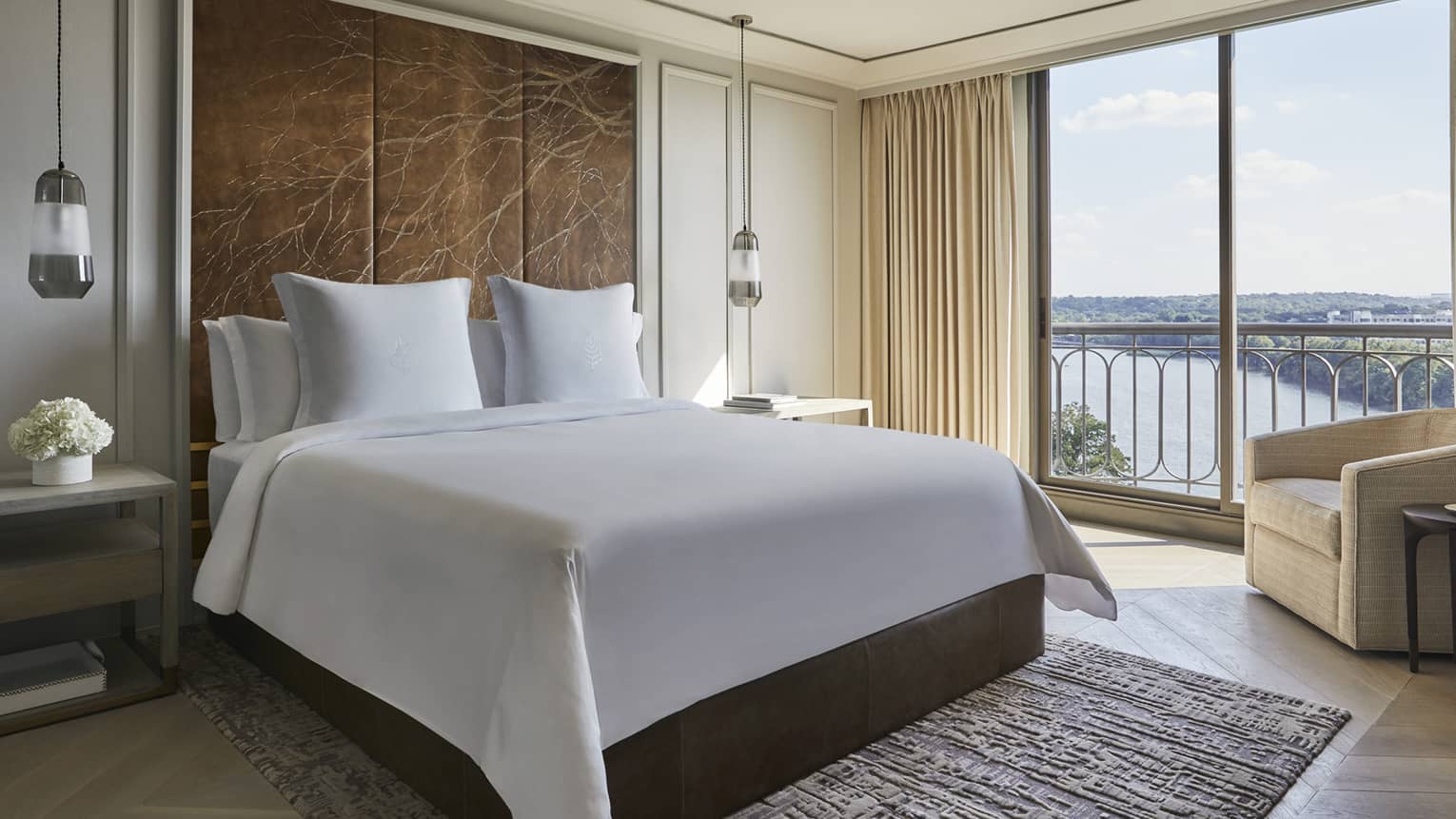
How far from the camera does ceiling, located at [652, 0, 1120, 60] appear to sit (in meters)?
4.17

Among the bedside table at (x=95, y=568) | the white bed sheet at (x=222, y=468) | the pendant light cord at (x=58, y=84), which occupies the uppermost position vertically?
the pendant light cord at (x=58, y=84)

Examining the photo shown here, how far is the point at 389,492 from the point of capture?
2105 mm

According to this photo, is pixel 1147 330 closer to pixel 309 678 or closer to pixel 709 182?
pixel 709 182

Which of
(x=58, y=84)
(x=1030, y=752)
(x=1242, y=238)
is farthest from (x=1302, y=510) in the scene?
(x=58, y=84)

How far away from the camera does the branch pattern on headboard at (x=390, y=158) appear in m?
3.22

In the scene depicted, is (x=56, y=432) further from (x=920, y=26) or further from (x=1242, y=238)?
(x=1242, y=238)

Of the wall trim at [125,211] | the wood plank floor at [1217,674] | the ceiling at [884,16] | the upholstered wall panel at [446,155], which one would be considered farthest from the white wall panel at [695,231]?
the wall trim at [125,211]

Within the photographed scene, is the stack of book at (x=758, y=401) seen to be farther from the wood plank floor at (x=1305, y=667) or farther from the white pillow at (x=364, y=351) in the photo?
the white pillow at (x=364, y=351)

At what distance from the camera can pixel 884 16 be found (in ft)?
14.3

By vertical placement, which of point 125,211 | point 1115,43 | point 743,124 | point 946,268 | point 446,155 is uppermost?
point 1115,43

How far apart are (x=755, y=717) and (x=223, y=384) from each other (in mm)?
2185

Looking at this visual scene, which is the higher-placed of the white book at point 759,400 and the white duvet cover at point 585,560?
the white book at point 759,400

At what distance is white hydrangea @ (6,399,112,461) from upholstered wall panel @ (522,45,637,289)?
185 cm

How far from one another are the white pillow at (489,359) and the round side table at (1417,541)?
2.99 m
